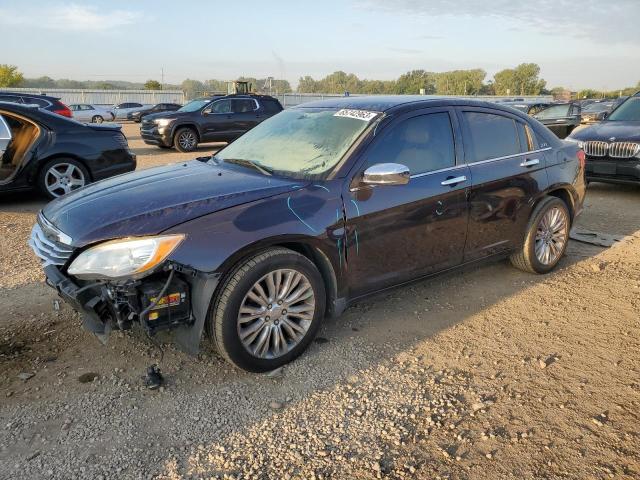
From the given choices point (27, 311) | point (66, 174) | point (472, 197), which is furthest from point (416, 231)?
point (66, 174)

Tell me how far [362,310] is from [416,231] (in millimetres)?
842

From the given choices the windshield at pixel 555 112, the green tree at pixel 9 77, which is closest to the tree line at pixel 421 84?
the green tree at pixel 9 77

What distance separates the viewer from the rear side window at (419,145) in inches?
151

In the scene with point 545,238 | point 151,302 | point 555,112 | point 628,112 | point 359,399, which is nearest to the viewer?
point 151,302

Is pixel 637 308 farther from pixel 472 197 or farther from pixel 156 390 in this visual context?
pixel 156 390

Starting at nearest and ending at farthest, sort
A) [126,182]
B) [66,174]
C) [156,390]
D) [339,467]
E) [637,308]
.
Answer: [339,467] → [156,390] → [126,182] → [637,308] → [66,174]

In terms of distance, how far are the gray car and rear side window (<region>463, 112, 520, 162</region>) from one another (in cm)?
3083

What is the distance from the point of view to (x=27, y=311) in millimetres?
4094

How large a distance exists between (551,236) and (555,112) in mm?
14034

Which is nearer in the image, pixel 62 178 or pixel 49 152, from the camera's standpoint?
pixel 49 152

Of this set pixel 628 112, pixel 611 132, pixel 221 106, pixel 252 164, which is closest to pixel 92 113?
pixel 221 106

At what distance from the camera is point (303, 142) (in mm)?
4066

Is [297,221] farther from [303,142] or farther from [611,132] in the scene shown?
[611,132]

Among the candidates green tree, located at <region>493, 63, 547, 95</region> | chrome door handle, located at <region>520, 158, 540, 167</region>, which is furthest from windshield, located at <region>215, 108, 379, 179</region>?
green tree, located at <region>493, 63, 547, 95</region>
